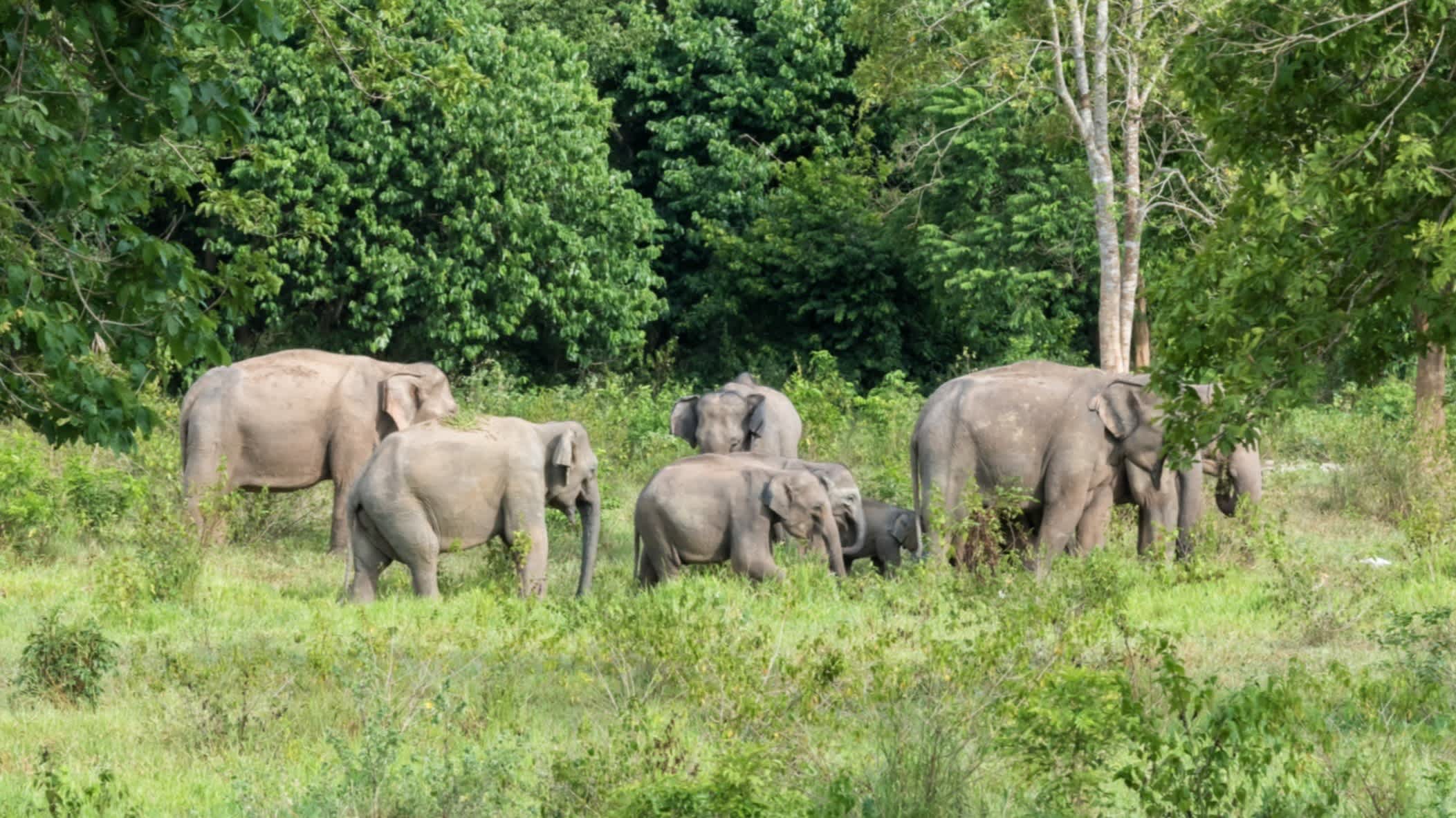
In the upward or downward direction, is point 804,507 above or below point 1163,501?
above

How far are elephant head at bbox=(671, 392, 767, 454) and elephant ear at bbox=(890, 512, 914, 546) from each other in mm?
2612

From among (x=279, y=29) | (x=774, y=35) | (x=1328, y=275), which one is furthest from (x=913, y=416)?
(x=279, y=29)

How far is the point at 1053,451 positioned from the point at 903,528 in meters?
1.21

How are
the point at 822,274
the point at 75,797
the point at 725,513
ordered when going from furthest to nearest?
the point at 822,274 < the point at 725,513 < the point at 75,797

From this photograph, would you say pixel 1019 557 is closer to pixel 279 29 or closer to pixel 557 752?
pixel 557 752

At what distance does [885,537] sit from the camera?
14.8m

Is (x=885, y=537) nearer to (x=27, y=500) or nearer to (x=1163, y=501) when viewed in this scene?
(x=1163, y=501)

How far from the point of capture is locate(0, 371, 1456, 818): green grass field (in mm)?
6773

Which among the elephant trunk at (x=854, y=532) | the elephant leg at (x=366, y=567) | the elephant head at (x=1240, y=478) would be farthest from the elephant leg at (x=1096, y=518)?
the elephant leg at (x=366, y=567)

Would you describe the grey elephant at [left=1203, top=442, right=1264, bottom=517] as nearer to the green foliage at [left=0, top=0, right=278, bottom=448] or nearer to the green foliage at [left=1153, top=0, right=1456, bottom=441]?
the green foliage at [left=1153, top=0, right=1456, bottom=441]

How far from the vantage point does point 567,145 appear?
26.7 metres

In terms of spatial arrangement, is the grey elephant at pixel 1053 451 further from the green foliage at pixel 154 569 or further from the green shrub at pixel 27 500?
the green shrub at pixel 27 500

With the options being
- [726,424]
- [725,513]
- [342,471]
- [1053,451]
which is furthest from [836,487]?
[342,471]

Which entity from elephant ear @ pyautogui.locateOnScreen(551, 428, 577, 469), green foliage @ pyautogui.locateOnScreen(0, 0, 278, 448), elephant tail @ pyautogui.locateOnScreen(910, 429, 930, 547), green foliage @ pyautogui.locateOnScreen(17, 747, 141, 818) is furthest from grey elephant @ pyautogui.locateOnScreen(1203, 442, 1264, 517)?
green foliage @ pyautogui.locateOnScreen(0, 0, 278, 448)
